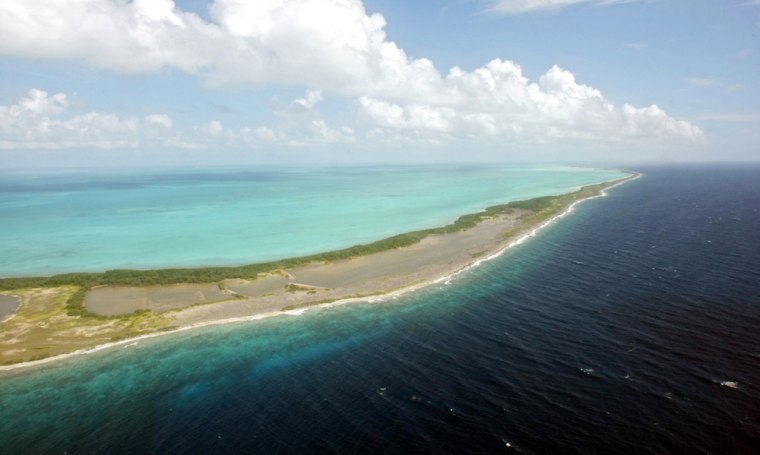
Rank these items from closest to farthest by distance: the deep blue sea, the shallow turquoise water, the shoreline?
the deep blue sea, the shoreline, the shallow turquoise water

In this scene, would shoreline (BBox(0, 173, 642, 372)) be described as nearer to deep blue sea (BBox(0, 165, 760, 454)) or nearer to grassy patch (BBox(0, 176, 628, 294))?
deep blue sea (BBox(0, 165, 760, 454))

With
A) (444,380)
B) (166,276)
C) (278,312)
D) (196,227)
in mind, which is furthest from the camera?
(196,227)

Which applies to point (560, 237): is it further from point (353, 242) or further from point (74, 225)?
point (74, 225)

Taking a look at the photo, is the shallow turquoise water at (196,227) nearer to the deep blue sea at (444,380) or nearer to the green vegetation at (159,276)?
the green vegetation at (159,276)

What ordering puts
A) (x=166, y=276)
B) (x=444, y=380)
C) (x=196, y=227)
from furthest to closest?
1. (x=196, y=227)
2. (x=166, y=276)
3. (x=444, y=380)

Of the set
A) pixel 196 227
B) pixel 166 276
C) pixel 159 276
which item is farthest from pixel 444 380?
pixel 196 227

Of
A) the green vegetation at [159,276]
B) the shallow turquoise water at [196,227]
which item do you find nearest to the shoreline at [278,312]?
the green vegetation at [159,276]

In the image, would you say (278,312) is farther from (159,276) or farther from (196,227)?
(196,227)

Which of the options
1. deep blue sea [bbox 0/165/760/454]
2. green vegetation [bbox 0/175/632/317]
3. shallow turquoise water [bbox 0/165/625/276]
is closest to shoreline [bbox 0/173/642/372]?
deep blue sea [bbox 0/165/760/454]
